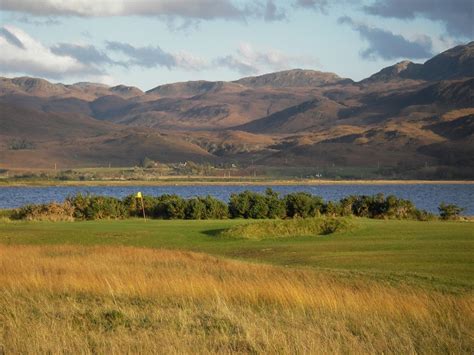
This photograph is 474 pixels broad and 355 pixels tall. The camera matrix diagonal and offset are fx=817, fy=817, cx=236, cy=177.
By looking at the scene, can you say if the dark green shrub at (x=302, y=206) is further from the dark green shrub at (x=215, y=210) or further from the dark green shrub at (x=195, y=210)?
the dark green shrub at (x=195, y=210)

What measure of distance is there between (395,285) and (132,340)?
26.8 feet

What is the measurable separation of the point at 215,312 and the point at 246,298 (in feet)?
6.09

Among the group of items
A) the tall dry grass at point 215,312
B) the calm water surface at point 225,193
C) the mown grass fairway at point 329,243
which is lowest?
the calm water surface at point 225,193

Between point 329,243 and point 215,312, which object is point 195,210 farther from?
point 215,312

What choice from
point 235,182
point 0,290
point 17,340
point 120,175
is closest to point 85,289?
point 0,290

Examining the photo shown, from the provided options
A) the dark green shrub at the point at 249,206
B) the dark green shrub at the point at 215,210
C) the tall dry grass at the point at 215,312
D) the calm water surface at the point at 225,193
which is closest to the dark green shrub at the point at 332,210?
the dark green shrub at the point at 249,206

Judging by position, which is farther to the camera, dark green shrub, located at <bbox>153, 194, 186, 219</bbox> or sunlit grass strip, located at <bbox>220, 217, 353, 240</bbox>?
dark green shrub, located at <bbox>153, 194, 186, 219</bbox>

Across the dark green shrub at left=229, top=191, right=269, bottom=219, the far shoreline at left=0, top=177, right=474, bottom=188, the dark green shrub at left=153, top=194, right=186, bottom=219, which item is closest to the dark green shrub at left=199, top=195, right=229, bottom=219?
the dark green shrub at left=229, top=191, right=269, bottom=219

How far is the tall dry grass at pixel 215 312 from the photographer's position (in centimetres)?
1114

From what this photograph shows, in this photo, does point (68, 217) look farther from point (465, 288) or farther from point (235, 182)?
point (235, 182)

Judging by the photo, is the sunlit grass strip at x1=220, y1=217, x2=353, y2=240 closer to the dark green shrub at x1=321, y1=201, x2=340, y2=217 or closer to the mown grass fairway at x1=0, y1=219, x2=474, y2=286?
the mown grass fairway at x1=0, y1=219, x2=474, y2=286

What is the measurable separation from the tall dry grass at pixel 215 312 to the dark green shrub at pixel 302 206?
866 inches

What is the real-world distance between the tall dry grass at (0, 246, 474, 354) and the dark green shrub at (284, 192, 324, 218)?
22.0 metres

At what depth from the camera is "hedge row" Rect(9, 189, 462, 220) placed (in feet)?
142
